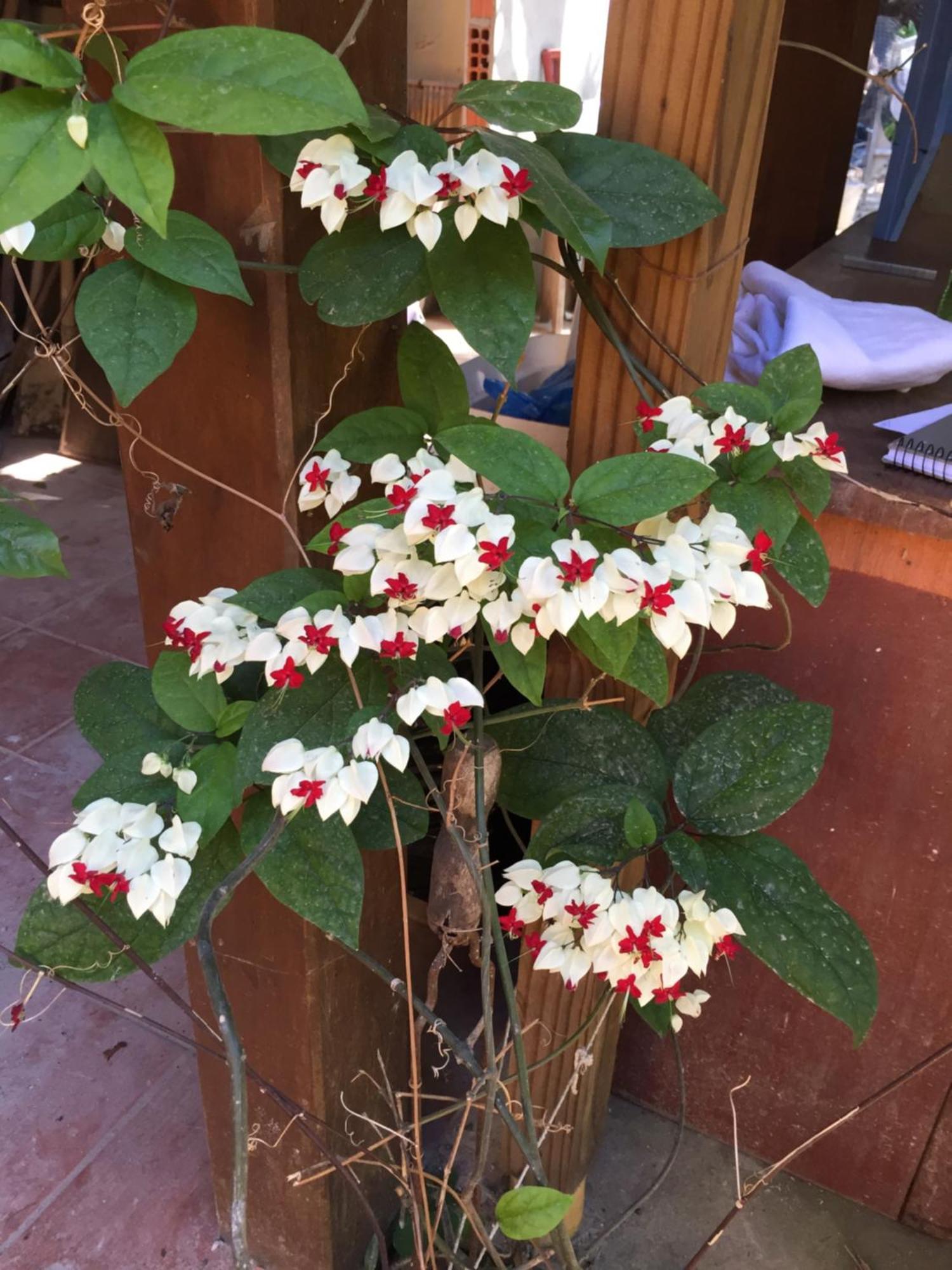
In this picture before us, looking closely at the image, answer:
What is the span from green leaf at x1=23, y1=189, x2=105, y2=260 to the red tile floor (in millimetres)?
337

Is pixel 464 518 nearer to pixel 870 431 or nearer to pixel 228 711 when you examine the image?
pixel 228 711

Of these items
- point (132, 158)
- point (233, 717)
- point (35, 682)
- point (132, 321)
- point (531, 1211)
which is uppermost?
point (132, 158)

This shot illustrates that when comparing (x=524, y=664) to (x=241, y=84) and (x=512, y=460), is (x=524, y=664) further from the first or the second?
(x=241, y=84)

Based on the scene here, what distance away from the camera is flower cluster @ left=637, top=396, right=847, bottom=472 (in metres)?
0.73

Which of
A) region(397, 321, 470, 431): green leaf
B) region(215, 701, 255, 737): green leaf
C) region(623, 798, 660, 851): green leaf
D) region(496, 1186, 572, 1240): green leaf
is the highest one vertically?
region(397, 321, 470, 431): green leaf

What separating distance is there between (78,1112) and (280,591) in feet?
3.84

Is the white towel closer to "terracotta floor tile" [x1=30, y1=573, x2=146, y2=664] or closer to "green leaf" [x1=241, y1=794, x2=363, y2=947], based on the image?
"green leaf" [x1=241, y1=794, x2=363, y2=947]

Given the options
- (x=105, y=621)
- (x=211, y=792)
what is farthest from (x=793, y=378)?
(x=105, y=621)

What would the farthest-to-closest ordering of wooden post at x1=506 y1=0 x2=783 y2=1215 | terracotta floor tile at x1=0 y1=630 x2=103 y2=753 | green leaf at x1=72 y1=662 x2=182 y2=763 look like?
terracotta floor tile at x1=0 y1=630 x2=103 y2=753, green leaf at x1=72 y1=662 x2=182 y2=763, wooden post at x1=506 y1=0 x2=783 y2=1215

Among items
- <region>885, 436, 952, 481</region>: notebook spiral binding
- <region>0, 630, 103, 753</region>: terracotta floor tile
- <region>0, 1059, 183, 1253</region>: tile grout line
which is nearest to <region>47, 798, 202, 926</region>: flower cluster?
<region>885, 436, 952, 481</region>: notebook spiral binding

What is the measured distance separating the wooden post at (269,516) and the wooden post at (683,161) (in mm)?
174

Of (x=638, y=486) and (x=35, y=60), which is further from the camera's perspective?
(x=638, y=486)

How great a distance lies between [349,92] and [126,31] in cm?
28

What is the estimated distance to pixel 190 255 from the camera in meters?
0.72
